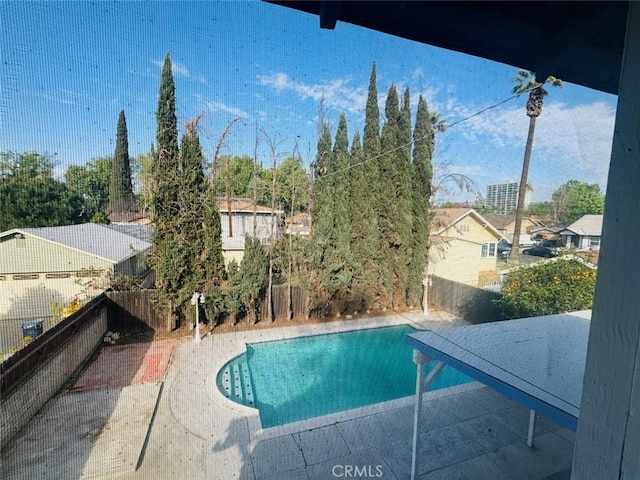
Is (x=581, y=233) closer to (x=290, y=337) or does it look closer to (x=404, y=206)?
(x=290, y=337)

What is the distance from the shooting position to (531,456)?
2.32m

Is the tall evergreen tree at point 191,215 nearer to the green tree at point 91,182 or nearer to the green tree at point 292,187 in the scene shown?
the green tree at point 292,187

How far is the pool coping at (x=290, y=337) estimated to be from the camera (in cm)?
269

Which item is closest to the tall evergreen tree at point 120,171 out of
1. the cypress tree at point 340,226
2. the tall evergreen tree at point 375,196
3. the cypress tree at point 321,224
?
the cypress tree at point 321,224

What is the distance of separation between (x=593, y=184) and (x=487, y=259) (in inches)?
207

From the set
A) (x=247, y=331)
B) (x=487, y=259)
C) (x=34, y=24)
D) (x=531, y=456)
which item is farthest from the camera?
(x=487, y=259)

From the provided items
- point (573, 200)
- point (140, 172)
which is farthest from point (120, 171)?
point (573, 200)

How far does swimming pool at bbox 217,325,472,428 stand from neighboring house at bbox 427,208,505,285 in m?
1.97

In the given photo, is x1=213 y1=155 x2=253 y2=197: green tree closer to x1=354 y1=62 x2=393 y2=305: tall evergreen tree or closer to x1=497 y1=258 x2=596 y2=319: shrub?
x1=354 y1=62 x2=393 y2=305: tall evergreen tree

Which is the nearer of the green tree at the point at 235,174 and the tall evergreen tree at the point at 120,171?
the tall evergreen tree at the point at 120,171

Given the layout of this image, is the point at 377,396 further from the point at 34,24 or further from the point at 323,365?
the point at 34,24

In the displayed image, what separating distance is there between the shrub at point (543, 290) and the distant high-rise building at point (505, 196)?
1.94 ft

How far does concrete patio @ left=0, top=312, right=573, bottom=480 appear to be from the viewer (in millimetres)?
2092

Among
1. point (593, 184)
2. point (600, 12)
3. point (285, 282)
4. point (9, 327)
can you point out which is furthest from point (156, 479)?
point (285, 282)
